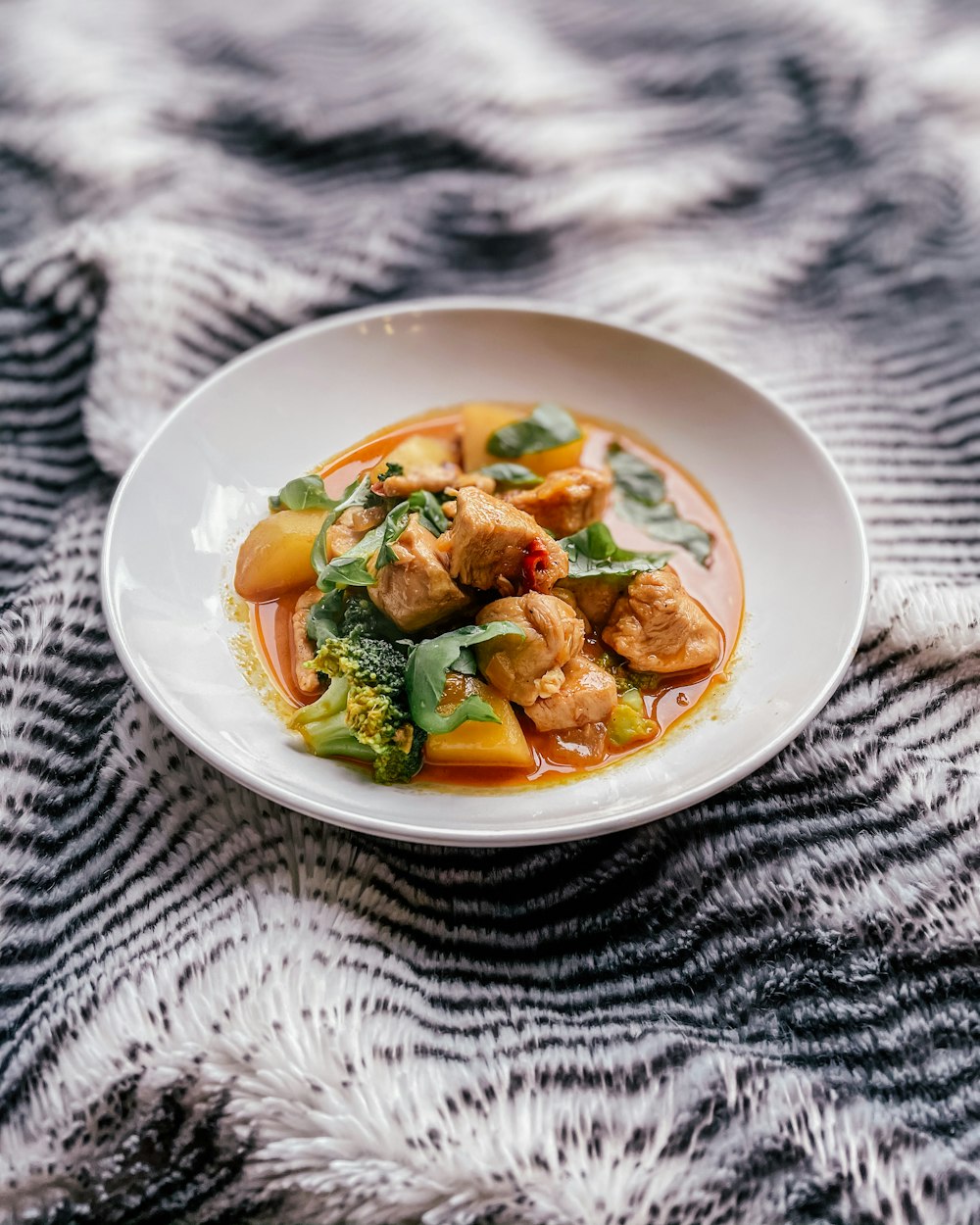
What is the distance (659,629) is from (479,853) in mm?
764

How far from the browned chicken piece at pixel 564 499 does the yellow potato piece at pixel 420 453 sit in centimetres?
32

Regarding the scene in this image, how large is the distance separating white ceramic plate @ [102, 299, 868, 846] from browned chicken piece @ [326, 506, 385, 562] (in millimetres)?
345

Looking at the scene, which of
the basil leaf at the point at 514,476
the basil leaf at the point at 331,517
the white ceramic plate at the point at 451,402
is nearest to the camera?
the white ceramic plate at the point at 451,402

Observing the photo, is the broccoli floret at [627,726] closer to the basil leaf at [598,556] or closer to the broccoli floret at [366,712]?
the basil leaf at [598,556]

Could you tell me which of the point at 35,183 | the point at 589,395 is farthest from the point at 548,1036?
the point at 35,183

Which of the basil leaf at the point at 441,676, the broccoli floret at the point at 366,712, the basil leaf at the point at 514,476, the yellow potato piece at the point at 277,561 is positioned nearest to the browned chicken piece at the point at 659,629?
the basil leaf at the point at 441,676

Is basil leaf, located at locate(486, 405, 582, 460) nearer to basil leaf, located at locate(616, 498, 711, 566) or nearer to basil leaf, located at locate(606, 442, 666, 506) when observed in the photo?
basil leaf, located at locate(606, 442, 666, 506)

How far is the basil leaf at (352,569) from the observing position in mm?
2674

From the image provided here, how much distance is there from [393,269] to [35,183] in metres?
1.63

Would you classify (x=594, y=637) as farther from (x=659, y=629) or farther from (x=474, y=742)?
(x=474, y=742)

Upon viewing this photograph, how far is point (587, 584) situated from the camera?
289 cm

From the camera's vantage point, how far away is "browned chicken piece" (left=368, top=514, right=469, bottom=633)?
2617 millimetres

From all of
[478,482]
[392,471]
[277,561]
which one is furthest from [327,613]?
[478,482]

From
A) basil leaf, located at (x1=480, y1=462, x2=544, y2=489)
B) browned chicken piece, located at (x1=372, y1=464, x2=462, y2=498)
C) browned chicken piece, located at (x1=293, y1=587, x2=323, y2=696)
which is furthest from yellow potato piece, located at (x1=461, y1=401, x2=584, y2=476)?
browned chicken piece, located at (x1=293, y1=587, x2=323, y2=696)
